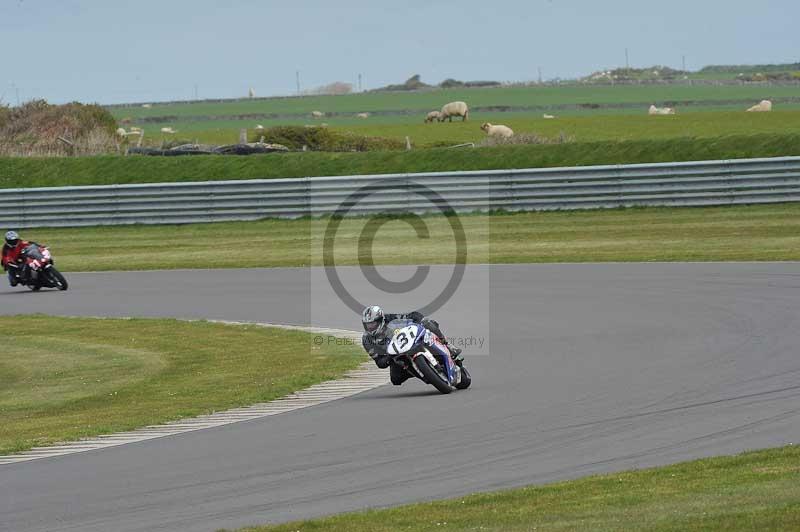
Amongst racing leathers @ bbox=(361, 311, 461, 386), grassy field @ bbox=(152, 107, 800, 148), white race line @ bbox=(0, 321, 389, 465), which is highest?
grassy field @ bbox=(152, 107, 800, 148)

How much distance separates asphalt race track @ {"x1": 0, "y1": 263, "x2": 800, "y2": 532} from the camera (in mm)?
9211

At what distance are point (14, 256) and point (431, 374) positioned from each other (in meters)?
14.6

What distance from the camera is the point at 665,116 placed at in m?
59.2

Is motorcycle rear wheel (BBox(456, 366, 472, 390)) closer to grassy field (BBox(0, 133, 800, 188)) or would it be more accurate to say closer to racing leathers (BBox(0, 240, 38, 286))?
racing leathers (BBox(0, 240, 38, 286))

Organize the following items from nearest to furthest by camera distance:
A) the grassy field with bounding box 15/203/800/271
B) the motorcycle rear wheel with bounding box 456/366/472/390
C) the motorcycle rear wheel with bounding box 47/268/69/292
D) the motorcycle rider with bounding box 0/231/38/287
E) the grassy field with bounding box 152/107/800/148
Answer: the motorcycle rear wheel with bounding box 456/366/472/390, the motorcycle rider with bounding box 0/231/38/287, the motorcycle rear wheel with bounding box 47/268/69/292, the grassy field with bounding box 15/203/800/271, the grassy field with bounding box 152/107/800/148

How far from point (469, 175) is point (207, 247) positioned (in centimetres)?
675

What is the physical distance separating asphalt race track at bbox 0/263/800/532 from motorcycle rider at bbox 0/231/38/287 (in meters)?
8.17

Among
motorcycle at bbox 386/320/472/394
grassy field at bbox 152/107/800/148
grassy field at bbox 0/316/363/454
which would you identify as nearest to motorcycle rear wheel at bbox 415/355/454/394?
motorcycle at bbox 386/320/472/394

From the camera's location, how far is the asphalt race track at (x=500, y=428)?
9.21m

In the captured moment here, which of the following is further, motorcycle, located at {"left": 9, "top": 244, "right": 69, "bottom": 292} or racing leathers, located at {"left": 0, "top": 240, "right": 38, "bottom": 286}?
racing leathers, located at {"left": 0, "top": 240, "right": 38, "bottom": 286}

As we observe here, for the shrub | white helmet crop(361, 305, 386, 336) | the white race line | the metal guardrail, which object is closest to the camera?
the white race line

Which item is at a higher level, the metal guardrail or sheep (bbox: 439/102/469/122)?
sheep (bbox: 439/102/469/122)

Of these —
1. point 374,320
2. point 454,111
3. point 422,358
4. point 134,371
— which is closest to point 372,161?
point 134,371

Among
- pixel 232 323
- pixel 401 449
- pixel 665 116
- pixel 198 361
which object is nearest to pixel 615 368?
pixel 401 449
